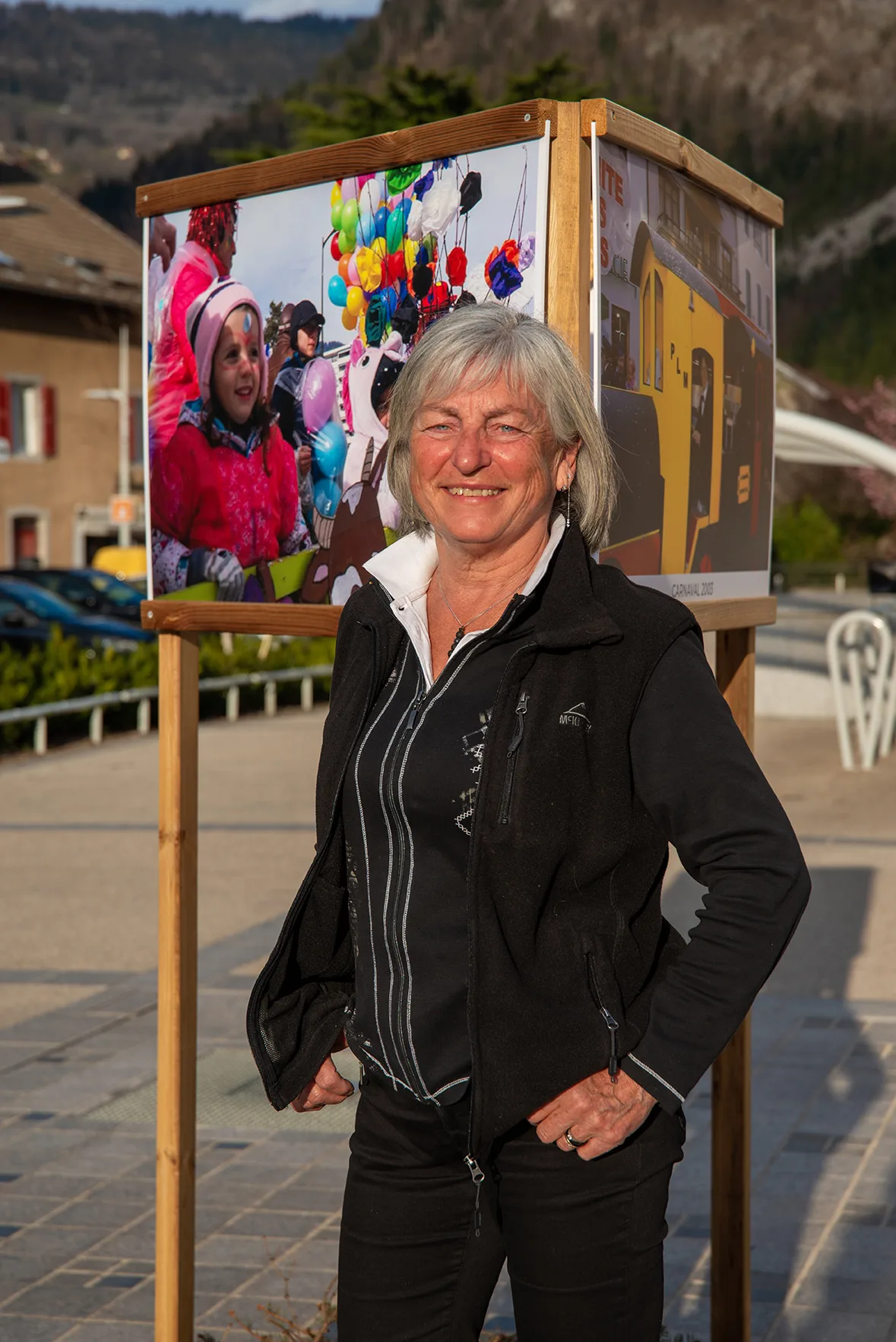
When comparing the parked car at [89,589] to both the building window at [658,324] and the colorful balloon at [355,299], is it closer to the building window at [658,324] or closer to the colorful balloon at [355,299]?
the colorful balloon at [355,299]

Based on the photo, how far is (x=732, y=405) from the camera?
3232 mm

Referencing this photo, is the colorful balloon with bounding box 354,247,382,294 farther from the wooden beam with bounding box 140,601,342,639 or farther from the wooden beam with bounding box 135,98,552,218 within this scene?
the wooden beam with bounding box 140,601,342,639

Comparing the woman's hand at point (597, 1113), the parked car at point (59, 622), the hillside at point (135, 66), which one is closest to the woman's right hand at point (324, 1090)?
the woman's hand at point (597, 1113)

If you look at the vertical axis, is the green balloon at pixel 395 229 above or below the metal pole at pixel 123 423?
below

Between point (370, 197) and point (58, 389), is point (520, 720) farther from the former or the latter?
point (58, 389)

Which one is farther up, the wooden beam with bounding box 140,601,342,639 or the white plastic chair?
the wooden beam with bounding box 140,601,342,639

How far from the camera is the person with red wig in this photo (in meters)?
3.11

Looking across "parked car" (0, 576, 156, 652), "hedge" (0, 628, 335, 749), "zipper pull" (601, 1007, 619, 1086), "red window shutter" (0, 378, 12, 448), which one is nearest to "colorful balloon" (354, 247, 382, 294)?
"zipper pull" (601, 1007, 619, 1086)

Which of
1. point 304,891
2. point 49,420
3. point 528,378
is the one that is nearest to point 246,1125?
point 304,891

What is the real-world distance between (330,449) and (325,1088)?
1049 millimetres

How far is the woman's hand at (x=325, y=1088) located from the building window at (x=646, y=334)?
111cm

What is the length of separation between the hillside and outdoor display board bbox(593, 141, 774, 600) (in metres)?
124

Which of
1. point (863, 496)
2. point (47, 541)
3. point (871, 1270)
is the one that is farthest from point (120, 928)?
point (863, 496)

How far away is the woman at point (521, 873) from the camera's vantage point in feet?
6.91
